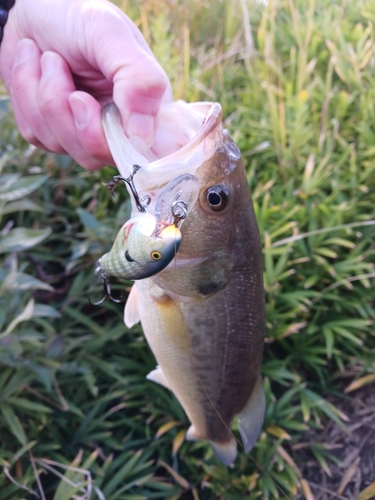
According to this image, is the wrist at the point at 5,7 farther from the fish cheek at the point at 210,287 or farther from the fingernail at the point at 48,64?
the fish cheek at the point at 210,287

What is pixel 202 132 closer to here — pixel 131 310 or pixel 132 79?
pixel 132 79

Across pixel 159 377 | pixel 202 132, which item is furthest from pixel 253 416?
pixel 202 132

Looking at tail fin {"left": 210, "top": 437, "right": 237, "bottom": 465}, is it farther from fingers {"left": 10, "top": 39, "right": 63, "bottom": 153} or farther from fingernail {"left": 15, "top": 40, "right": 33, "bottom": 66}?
fingernail {"left": 15, "top": 40, "right": 33, "bottom": 66}

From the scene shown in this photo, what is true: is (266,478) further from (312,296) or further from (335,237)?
(335,237)

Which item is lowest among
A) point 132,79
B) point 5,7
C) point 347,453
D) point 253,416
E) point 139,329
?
point 347,453

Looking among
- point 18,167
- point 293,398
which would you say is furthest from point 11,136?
point 293,398

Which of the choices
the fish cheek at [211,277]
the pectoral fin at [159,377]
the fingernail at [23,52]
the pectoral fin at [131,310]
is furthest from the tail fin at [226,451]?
the fingernail at [23,52]

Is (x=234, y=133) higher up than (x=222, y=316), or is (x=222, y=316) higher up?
(x=222, y=316)
